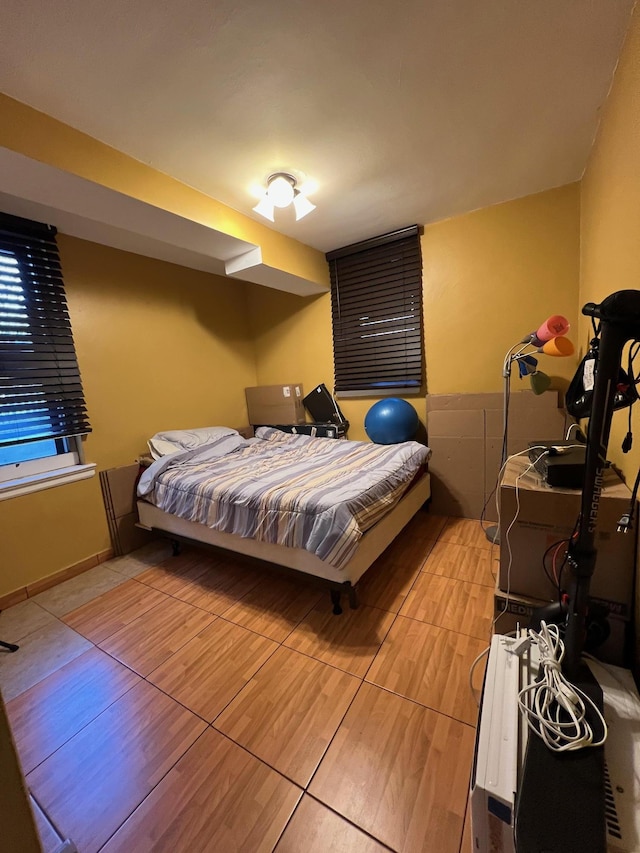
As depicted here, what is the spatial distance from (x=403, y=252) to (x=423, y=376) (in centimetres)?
111

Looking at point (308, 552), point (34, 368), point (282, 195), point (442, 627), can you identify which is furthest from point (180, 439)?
point (442, 627)

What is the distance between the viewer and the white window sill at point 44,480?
6.82 feet

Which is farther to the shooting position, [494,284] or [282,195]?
[494,284]

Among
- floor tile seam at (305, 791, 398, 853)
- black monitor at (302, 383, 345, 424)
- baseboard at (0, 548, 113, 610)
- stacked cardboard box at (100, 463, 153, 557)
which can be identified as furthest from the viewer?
black monitor at (302, 383, 345, 424)

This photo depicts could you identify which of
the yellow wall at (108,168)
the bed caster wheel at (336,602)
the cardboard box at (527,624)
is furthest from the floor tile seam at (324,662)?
the yellow wall at (108,168)

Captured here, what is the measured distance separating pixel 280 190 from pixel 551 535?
230 centimetres

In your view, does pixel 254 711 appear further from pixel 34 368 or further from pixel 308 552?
pixel 34 368

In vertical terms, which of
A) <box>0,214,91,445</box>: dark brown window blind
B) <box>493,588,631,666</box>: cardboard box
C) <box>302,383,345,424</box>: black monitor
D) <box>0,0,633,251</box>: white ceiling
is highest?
<box>0,0,633,251</box>: white ceiling

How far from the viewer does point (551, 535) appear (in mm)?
1325

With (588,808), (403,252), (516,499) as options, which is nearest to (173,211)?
(403,252)

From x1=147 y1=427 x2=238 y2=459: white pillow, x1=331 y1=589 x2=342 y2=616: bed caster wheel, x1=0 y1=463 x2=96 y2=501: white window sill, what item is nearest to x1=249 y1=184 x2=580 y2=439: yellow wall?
x1=147 y1=427 x2=238 y2=459: white pillow

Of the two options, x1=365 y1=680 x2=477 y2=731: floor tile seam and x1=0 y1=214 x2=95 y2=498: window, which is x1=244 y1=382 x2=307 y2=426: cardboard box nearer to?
x1=0 y1=214 x2=95 y2=498: window

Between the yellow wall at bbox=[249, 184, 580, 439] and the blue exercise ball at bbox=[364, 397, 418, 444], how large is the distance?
209 mm

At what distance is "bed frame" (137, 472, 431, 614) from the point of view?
1.75 meters
